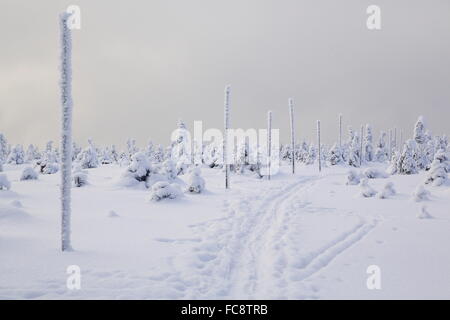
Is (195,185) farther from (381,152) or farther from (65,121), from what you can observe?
(381,152)

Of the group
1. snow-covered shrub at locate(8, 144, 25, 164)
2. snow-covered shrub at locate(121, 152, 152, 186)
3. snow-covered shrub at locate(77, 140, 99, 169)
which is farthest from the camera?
snow-covered shrub at locate(8, 144, 25, 164)

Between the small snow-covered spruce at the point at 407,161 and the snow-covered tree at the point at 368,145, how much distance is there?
36686 millimetres

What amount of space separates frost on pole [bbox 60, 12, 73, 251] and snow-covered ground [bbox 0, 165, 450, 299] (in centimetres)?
64

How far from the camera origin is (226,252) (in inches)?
329

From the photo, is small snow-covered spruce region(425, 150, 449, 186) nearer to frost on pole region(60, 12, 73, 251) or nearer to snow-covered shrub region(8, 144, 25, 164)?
frost on pole region(60, 12, 73, 251)

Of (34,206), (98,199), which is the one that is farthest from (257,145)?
(34,206)

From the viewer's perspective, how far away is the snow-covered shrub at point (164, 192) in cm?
1644

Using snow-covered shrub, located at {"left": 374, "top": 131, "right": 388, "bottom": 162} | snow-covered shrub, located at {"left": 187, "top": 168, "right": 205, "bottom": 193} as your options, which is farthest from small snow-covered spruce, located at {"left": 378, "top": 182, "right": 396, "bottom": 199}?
snow-covered shrub, located at {"left": 374, "top": 131, "right": 388, "bottom": 162}

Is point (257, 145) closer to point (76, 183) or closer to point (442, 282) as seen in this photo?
point (76, 183)

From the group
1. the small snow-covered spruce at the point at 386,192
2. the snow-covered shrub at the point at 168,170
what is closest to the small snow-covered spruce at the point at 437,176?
the small snow-covered spruce at the point at 386,192

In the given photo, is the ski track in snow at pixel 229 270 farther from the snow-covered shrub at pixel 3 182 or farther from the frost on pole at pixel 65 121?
the snow-covered shrub at pixel 3 182

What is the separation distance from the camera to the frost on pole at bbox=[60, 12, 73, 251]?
766 cm

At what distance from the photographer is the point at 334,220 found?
12531 millimetres

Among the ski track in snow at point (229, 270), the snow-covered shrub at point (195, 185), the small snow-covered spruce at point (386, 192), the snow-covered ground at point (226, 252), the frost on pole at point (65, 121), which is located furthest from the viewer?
the snow-covered shrub at point (195, 185)
